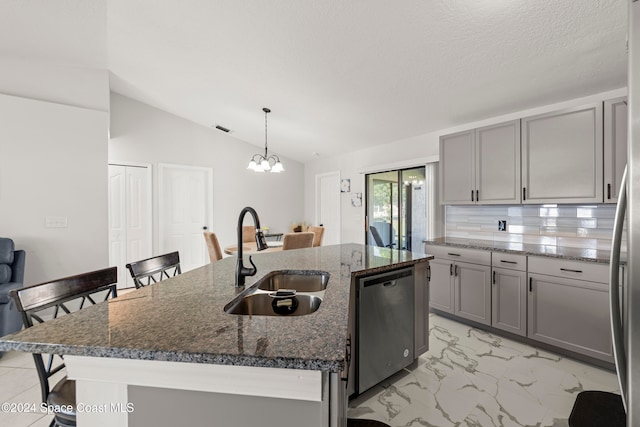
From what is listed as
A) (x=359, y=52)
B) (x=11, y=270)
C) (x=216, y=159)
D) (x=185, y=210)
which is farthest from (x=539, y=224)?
(x=11, y=270)

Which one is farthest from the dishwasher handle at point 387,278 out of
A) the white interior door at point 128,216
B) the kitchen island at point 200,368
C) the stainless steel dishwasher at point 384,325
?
the white interior door at point 128,216

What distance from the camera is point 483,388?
1.91 meters

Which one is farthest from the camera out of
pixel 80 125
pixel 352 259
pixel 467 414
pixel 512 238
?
pixel 80 125

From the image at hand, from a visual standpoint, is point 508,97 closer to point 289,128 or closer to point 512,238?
point 512,238

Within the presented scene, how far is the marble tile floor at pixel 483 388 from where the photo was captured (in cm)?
166

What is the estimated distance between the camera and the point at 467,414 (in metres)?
1.68

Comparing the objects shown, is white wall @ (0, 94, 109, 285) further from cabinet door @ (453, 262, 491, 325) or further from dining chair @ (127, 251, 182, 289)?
cabinet door @ (453, 262, 491, 325)

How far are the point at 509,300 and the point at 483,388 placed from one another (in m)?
0.97

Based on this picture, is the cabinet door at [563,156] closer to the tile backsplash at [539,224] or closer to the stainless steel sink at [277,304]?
the tile backsplash at [539,224]

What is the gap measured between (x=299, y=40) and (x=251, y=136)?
3127mm

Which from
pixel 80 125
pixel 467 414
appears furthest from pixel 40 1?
pixel 467 414

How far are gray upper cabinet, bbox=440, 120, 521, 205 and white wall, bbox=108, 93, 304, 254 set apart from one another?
3.60 m

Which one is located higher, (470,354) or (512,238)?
(512,238)

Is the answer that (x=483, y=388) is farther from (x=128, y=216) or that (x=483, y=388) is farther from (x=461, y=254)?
(x=128, y=216)
